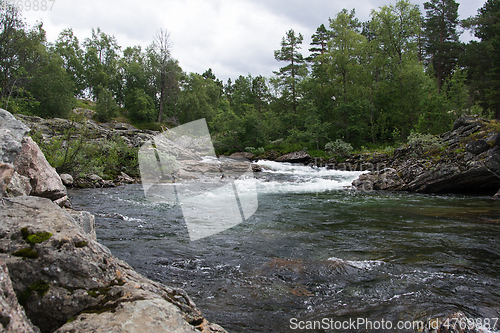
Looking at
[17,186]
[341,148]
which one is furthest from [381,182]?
[17,186]

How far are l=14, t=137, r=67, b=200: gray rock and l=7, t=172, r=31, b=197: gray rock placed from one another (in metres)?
0.19

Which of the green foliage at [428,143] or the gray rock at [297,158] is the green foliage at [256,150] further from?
the green foliage at [428,143]

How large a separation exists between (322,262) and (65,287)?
387 centimetres

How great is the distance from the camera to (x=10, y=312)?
4.98 ft

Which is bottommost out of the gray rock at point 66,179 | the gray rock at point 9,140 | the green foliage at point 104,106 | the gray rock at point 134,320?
the gray rock at point 134,320

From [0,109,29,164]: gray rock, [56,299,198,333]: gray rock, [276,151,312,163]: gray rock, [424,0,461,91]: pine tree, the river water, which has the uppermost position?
[424,0,461,91]: pine tree

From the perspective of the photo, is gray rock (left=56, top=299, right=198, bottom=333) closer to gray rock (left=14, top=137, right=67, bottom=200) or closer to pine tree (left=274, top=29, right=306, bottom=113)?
gray rock (left=14, top=137, right=67, bottom=200)

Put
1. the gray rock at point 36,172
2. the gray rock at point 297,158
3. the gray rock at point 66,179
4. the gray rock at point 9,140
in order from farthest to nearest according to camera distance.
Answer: the gray rock at point 297,158, the gray rock at point 66,179, the gray rock at point 36,172, the gray rock at point 9,140

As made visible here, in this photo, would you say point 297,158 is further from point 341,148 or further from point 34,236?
point 34,236

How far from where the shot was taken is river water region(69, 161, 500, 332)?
327 cm

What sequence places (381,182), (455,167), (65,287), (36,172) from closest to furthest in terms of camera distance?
(65,287) < (36,172) < (455,167) < (381,182)

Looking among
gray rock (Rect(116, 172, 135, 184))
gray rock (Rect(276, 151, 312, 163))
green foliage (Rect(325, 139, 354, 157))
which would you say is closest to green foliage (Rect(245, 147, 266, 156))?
gray rock (Rect(276, 151, 312, 163))

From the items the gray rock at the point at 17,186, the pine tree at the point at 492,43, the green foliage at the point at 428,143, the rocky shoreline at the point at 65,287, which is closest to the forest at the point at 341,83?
the pine tree at the point at 492,43

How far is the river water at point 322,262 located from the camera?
3.27m
